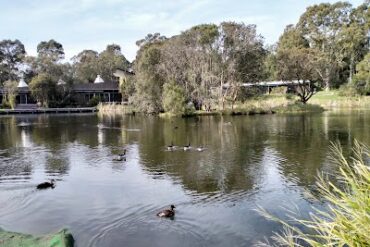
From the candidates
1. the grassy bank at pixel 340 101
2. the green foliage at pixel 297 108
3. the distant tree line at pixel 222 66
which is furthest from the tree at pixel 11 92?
the grassy bank at pixel 340 101

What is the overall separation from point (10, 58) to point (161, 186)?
87.1 meters

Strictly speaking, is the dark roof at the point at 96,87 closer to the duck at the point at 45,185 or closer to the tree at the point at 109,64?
the tree at the point at 109,64

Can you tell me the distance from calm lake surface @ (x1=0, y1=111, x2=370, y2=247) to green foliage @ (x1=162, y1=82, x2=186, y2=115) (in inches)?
781

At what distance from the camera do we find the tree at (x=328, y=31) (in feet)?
241

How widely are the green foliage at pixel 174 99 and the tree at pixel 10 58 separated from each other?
4988 centimetres

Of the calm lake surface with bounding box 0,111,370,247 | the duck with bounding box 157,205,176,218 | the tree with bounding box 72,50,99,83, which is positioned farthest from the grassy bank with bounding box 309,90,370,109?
the duck with bounding box 157,205,176,218

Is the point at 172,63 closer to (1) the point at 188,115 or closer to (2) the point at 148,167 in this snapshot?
(1) the point at 188,115

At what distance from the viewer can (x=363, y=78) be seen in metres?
62.6

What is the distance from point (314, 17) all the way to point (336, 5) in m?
4.81

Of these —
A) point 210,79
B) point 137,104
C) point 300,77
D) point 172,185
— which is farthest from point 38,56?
point 172,185

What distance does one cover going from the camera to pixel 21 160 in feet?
71.9

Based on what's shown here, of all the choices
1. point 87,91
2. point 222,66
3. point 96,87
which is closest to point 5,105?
point 87,91

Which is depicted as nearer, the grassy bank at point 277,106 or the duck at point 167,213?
the duck at point 167,213

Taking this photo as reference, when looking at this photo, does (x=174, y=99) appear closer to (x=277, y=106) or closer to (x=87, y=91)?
(x=277, y=106)
